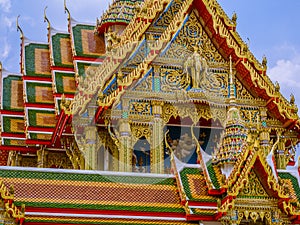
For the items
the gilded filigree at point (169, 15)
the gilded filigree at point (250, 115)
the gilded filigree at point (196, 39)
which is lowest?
the gilded filigree at point (250, 115)

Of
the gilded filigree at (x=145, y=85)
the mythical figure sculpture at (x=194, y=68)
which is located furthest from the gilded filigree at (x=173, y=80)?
the gilded filigree at (x=145, y=85)

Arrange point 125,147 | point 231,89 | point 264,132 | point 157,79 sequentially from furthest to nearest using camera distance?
point 264,132, point 157,79, point 125,147, point 231,89

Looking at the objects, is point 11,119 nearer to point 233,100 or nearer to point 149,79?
point 149,79

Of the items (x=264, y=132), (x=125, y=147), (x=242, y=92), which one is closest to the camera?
(x=125, y=147)

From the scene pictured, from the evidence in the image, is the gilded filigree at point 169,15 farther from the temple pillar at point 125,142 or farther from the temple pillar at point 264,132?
the temple pillar at point 264,132

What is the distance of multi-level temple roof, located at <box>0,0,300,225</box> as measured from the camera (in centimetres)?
1920

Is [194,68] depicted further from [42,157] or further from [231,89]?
[42,157]

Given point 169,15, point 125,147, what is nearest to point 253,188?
point 125,147

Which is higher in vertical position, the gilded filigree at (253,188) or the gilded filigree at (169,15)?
the gilded filigree at (169,15)

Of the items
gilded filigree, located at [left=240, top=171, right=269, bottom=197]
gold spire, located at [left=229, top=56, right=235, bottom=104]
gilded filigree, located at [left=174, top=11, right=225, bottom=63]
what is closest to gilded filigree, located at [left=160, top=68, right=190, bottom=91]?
gilded filigree, located at [left=174, top=11, right=225, bottom=63]

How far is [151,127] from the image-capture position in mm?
23984

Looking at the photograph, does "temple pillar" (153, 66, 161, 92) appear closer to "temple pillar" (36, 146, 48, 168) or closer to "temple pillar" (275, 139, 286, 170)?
"temple pillar" (275, 139, 286, 170)

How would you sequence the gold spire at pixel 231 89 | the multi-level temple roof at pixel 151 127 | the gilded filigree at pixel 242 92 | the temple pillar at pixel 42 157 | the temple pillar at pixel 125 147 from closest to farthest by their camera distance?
1. the multi-level temple roof at pixel 151 127
2. the gold spire at pixel 231 89
3. the temple pillar at pixel 125 147
4. the gilded filigree at pixel 242 92
5. the temple pillar at pixel 42 157

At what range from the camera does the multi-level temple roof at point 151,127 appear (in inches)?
756
